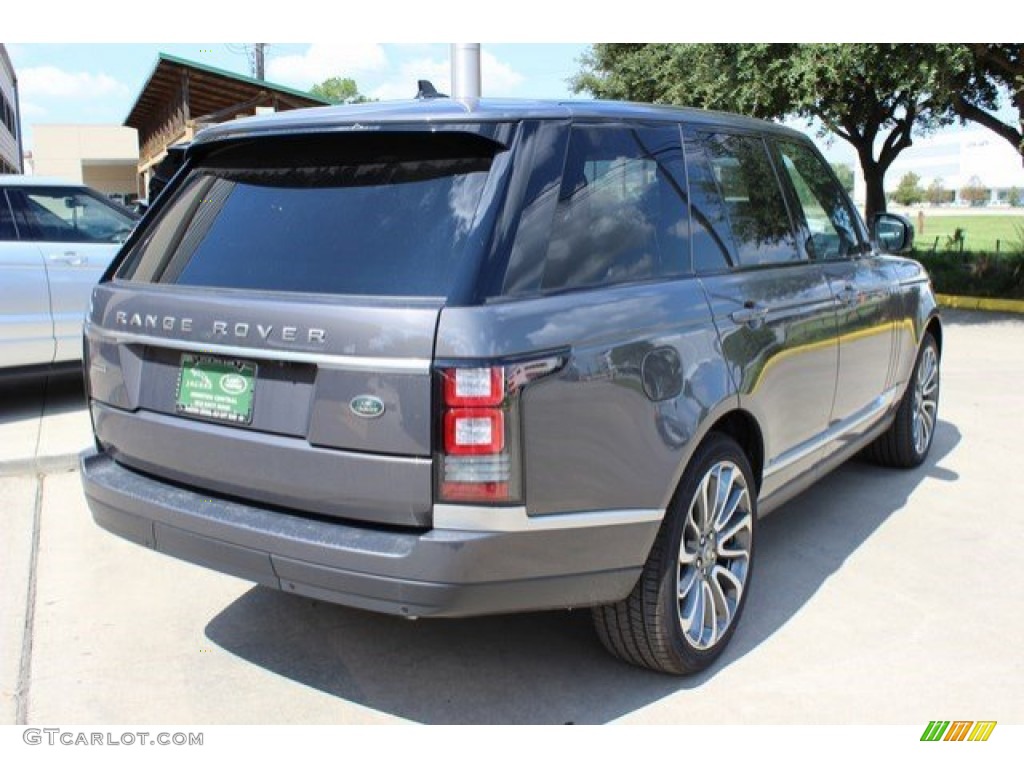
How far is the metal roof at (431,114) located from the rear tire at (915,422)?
2962 millimetres

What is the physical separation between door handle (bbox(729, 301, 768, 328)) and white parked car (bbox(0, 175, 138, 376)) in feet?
17.4

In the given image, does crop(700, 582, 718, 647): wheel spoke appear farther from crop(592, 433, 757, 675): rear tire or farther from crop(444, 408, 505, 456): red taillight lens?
crop(444, 408, 505, 456): red taillight lens

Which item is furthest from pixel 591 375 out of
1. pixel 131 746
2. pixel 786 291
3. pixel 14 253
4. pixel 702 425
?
pixel 14 253

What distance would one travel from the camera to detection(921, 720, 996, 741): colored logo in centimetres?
296

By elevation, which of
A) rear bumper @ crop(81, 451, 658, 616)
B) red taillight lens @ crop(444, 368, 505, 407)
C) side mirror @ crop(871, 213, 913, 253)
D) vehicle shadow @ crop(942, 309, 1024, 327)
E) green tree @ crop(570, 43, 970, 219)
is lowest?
vehicle shadow @ crop(942, 309, 1024, 327)

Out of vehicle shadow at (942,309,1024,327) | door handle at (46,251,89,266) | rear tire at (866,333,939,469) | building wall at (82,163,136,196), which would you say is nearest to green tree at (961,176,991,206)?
building wall at (82,163,136,196)

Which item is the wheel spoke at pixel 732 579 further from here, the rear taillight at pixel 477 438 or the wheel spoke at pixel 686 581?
the rear taillight at pixel 477 438

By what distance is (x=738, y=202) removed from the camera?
380 centimetres

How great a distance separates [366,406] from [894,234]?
13.2 feet

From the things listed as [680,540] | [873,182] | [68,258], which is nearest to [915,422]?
[680,540]

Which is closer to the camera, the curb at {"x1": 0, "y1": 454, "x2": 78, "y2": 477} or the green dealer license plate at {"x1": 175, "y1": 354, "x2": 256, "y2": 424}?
the green dealer license plate at {"x1": 175, "y1": 354, "x2": 256, "y2": 424}

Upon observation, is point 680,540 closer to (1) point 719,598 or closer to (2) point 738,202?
(1) point 719,598

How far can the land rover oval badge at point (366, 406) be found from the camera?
2.54 metres

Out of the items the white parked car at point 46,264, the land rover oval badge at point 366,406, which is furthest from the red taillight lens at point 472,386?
the white parked car at point 46,264
